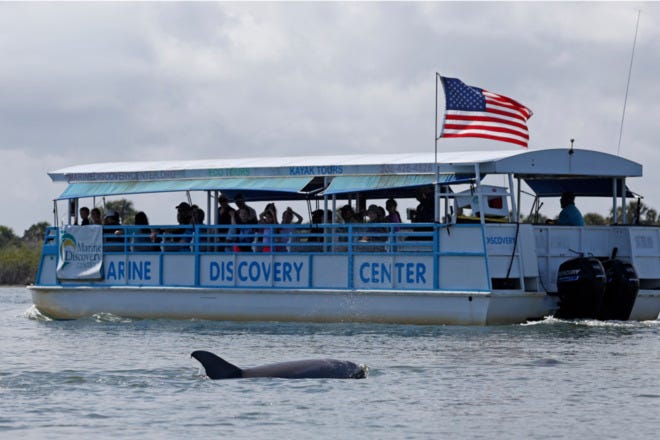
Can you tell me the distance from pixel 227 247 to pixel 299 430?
14.1 metres

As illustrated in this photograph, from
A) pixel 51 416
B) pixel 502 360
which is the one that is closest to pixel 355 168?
pixel 502 360

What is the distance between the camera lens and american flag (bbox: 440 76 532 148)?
25.8 m

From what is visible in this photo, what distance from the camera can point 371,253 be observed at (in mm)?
25469

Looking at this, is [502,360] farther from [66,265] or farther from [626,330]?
[66,265]

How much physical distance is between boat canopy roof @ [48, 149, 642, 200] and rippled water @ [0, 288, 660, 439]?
2.73m

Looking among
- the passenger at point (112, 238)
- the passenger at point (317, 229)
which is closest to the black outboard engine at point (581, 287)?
the passenger at point (317, 229)

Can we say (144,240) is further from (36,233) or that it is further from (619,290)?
(36,233)

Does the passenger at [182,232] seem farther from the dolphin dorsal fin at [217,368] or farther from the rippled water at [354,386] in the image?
the dolphin dorsal fin at [217,368]

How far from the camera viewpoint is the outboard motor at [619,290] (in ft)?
82.2

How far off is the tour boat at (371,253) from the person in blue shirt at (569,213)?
344mm

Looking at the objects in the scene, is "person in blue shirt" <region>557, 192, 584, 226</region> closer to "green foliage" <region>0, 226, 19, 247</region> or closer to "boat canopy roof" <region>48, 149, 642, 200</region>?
"boat canopy roof" <region>48, 149, 642, 200</region>

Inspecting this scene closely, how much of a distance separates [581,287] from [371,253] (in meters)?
3.75

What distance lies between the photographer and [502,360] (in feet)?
63.4

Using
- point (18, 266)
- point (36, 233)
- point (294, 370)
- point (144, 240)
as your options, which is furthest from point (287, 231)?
point (36, 233)
